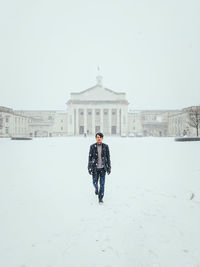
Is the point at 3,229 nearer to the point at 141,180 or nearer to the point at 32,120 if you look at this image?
the point at 141,180

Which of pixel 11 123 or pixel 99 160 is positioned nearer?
pixel 99 160

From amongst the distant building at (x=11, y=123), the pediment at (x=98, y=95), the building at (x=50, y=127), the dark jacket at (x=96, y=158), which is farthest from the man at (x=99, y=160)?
the building at (x=50, y=127)

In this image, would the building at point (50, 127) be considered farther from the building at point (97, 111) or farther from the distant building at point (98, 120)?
the building at point (97, 111)

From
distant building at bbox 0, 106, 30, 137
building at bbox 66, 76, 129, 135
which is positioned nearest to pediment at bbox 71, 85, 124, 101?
building at bbox 66, 76, 129, 135

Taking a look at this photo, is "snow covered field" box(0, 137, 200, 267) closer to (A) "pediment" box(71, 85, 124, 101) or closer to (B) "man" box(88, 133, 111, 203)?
(B) "man" box(88, 133, 111, 203)

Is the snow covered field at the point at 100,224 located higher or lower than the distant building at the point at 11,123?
lower

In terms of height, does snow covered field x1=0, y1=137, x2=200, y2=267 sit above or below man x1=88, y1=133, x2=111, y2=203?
below

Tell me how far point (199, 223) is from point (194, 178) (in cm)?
383

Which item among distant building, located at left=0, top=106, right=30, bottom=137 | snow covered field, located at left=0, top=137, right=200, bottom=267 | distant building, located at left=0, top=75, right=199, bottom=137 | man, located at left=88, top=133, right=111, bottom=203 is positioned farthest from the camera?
distant building, located at left=0, top=75, right=199, bottom=137

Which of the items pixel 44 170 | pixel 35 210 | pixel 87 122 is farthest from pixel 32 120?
pixel 35 210

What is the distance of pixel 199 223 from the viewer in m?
4.30

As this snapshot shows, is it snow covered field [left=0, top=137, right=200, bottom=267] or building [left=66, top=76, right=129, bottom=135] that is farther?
building [left=66, top=76, right=129, bottom=135]

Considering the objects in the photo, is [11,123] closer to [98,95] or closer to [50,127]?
[50,127]

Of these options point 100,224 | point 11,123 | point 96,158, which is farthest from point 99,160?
point 11,123
